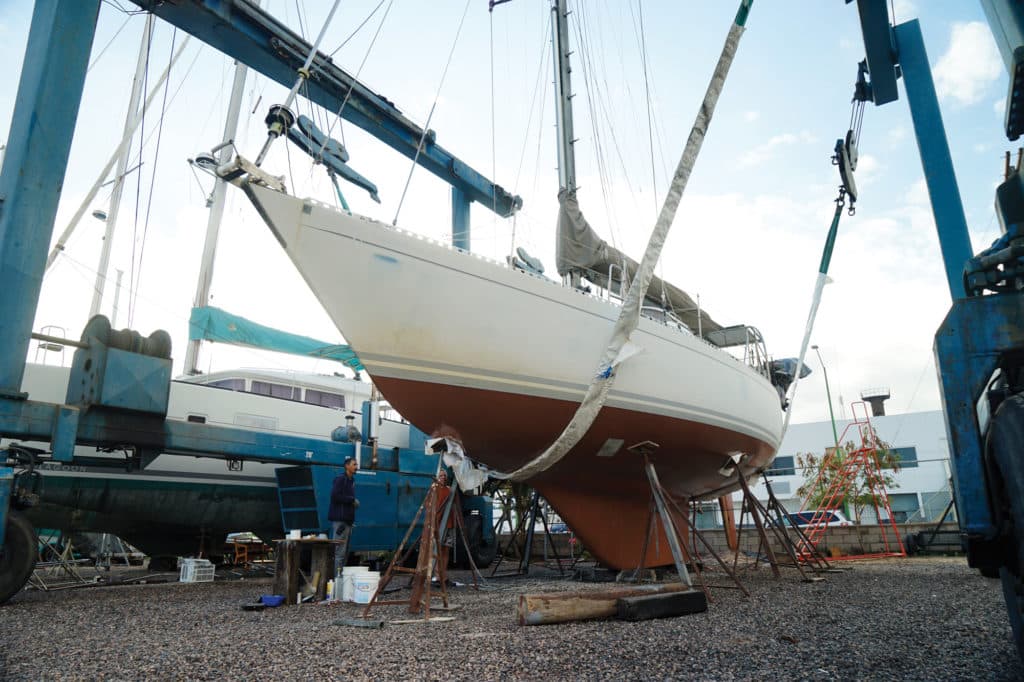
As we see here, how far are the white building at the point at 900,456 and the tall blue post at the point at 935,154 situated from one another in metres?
15.9

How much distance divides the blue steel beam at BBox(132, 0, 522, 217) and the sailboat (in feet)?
5.69

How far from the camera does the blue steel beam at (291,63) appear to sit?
7.05m

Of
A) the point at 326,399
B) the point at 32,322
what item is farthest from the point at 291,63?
the point at 326,399

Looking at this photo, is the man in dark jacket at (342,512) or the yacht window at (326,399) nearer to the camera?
the man in dark jacket at (342,512)

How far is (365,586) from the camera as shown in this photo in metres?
5.45

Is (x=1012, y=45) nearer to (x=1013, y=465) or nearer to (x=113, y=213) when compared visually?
(x=1013, y=465)

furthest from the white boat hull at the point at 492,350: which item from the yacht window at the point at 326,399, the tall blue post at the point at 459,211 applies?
the yacht window at the point at 326,399

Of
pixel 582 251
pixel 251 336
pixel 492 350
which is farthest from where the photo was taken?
pixel 251 336

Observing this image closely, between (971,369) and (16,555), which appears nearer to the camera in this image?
(971,369)

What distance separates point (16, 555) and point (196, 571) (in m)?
2.55

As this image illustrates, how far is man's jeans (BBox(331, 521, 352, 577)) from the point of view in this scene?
604 cm

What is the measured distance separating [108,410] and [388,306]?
3162 mm

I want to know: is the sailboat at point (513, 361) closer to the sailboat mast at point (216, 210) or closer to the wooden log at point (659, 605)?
the wooden log at point (659, 605)

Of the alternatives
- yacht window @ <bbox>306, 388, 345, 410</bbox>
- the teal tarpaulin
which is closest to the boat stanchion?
the teal tarpaulin
